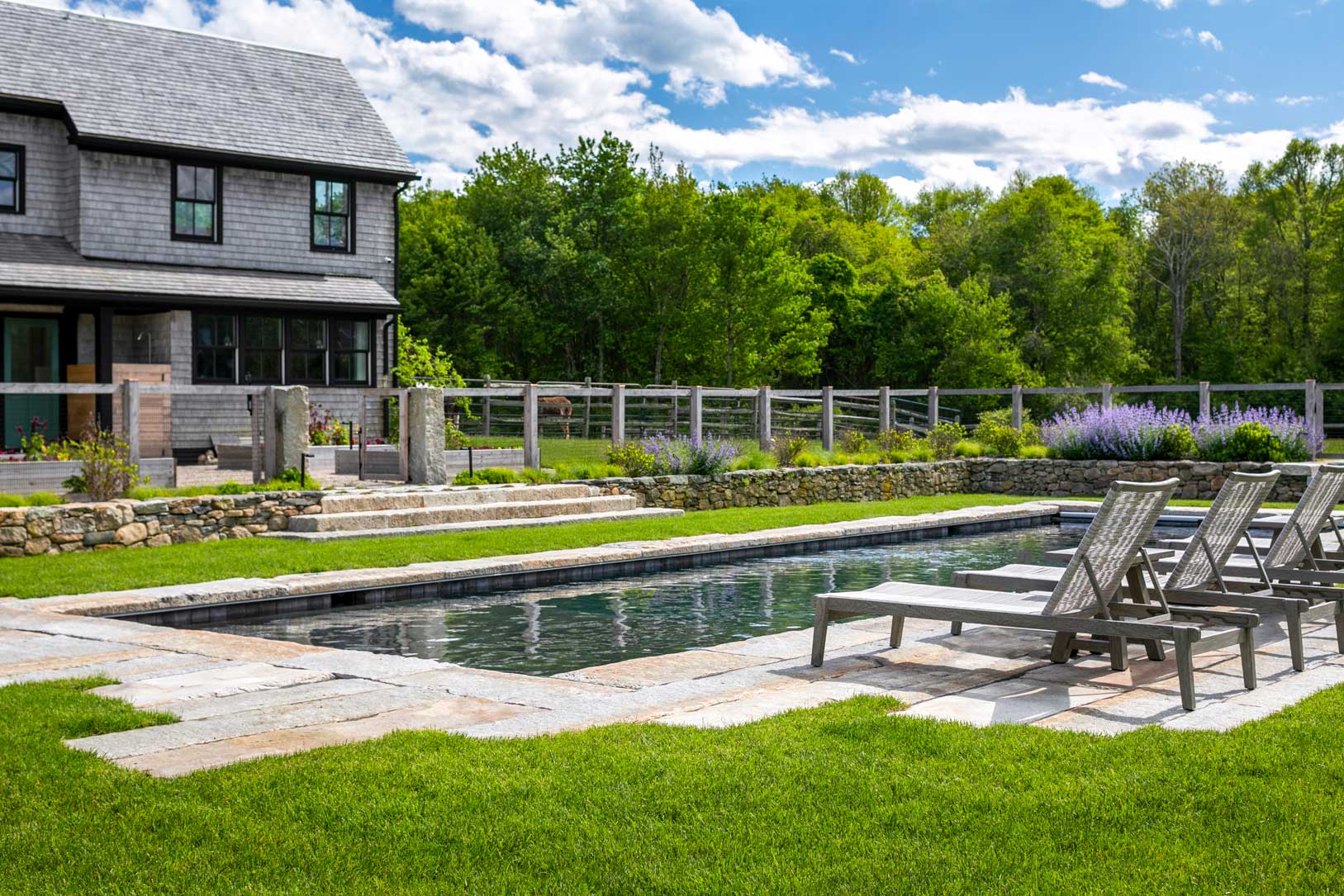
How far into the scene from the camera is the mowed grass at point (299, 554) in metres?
10.7

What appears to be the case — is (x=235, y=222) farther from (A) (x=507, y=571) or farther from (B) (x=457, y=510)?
(A) (x=507, y=571)

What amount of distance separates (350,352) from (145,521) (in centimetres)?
1109

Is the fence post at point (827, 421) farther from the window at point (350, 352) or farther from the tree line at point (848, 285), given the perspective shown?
the tree line at point (848, 285)

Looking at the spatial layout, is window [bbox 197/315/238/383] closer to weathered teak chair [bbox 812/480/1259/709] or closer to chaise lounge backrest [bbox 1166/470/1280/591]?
weathered teak chair [bbox 812/480/1259/709]

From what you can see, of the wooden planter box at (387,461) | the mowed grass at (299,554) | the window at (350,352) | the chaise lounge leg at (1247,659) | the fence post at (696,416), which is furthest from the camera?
the window at (350,352)

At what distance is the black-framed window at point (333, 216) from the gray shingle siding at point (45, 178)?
4256mm

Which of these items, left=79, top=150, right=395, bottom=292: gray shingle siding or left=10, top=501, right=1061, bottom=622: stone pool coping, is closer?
left=10, top=501, right=1061, bottom=622: stone pool coping

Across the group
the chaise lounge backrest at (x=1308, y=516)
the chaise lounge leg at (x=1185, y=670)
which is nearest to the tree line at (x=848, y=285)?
the chaise lounge backrest at (x=1308, y=516)

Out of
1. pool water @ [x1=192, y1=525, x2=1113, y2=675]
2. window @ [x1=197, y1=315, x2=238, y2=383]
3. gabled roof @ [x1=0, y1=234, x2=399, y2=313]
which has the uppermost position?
gabled roof @ [x1=0, y1=234, x2=399, y2=313]

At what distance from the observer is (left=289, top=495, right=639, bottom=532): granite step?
14484 mm

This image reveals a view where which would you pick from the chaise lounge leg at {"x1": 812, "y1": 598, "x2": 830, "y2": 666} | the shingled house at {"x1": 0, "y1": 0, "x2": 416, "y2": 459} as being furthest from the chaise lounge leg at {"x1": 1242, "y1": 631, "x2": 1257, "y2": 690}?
the shingled house at {"x1": 0, "y1": 0, "x2": 416, "y2": 459}

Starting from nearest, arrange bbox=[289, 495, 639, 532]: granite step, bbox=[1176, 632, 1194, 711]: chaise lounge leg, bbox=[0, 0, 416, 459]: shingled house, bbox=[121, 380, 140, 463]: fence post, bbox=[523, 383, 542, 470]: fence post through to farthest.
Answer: bbox=[1176, 632, 1194, 711]: chaise lounge leg
bbox=[121, 380, 140, 463]: fence post
bbox=[289, 495, 639, 532]: granite step
bbox=[523, 383, 542, 470]: fence post
bbox=[0, 0, 416, 459]: shingled house

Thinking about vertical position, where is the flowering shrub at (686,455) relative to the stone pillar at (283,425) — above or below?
below

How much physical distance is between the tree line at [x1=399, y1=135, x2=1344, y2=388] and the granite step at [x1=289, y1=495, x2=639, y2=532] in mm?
26444
